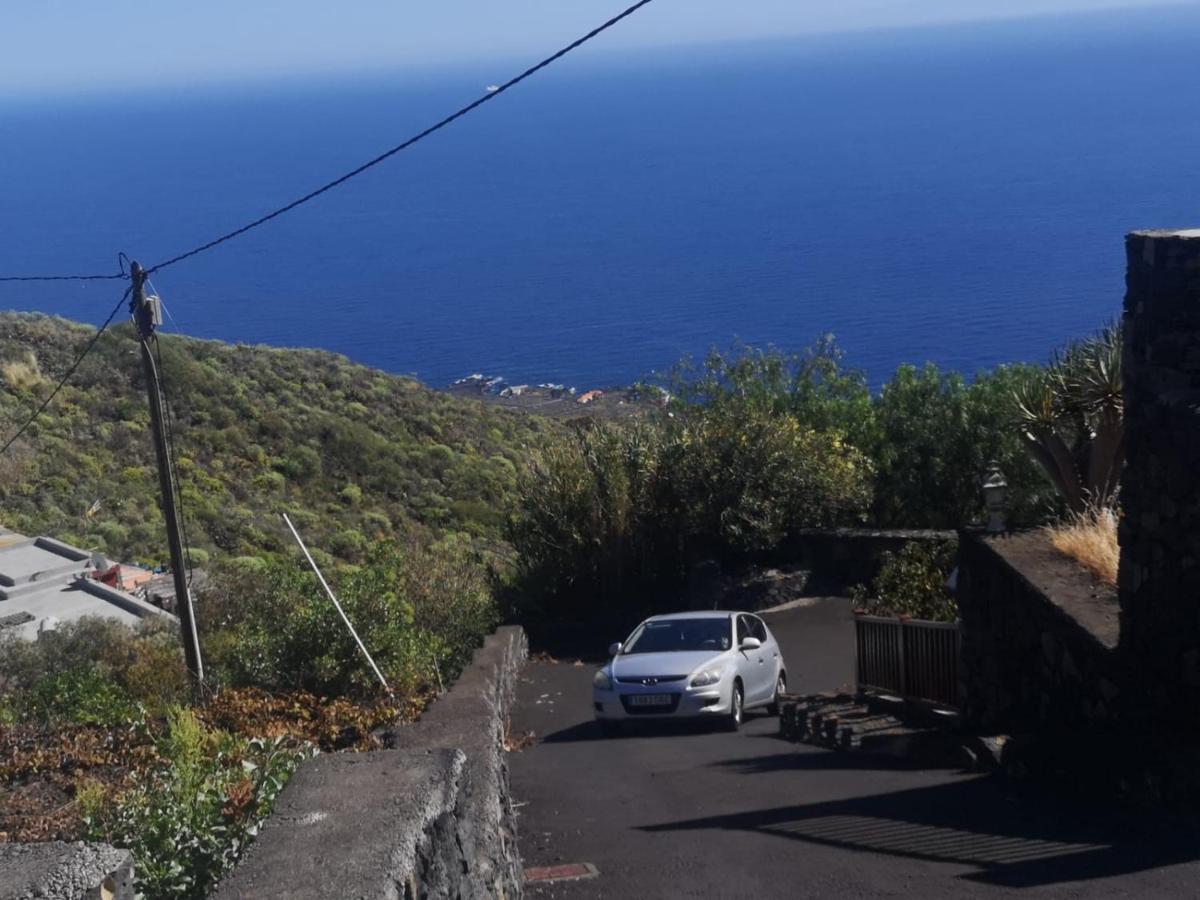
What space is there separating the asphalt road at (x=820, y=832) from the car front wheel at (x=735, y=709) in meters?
2.69

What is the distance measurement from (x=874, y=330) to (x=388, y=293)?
56795 mm

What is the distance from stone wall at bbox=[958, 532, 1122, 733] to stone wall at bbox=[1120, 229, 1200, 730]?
0.97 ft

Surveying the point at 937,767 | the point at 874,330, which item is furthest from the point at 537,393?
the point at 937,767

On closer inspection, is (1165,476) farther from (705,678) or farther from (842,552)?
(842,552)

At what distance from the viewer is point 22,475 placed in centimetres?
3778

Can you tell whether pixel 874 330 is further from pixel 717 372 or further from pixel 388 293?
pixel 717 372

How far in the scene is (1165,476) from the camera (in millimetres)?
9031

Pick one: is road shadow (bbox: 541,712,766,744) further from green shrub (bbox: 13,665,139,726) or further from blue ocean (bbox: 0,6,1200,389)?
blue ocean (bbox: 0,6,1200,389)

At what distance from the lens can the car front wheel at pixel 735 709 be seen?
15.7m

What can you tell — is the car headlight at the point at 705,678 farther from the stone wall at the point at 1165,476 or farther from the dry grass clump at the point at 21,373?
the dry grass clump at the point at 21,373

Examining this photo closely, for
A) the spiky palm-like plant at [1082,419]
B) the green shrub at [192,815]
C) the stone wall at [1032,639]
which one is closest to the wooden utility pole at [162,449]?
the stone wall at [1032,639]

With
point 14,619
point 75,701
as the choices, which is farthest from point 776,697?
point 14,619

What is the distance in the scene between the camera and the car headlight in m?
15.4

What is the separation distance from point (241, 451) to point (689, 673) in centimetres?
2970
